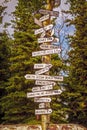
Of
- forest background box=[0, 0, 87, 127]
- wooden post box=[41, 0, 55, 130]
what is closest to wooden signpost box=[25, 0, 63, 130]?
wooden post box=[41, 0, 55, 130]

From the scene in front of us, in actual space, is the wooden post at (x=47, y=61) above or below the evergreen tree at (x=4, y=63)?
above

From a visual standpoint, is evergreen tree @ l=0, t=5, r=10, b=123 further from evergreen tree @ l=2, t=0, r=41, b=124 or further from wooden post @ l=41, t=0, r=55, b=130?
wooden post @ l=41, t=0, r=55, b=130

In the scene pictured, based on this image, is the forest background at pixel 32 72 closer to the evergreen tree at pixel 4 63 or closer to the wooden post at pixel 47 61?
the evergreen tree at pixel 4 63

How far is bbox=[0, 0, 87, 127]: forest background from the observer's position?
23.1 meters

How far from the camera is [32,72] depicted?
23.9 meters

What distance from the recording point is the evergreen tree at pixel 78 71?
24.4 m

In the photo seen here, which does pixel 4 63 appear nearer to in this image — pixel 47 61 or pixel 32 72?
pixel 32 72

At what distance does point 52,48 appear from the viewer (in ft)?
31.2

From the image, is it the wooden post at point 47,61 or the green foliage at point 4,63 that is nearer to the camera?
the wooden post at point 47,61

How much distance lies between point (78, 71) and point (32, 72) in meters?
3.21

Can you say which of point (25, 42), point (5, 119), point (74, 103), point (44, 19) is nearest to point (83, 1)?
point (25, 42)

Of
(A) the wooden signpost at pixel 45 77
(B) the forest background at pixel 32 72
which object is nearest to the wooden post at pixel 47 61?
(A) the wooden signpost at pixel 45 77

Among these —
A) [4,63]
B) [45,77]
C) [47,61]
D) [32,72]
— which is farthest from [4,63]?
[45,77]

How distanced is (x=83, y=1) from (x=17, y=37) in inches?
204
